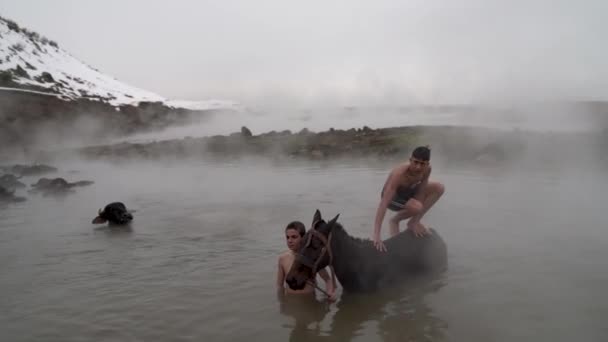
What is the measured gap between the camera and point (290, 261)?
22.4ft

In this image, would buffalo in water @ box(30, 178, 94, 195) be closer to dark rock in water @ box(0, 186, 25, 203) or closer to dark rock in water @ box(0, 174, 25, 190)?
dark rock in water @ box(0, 174, 25, 190)

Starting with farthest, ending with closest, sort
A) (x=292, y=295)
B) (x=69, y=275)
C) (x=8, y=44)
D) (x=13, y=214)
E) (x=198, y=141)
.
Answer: (x=8, y=44)
(x=198, y=141)
(x=13, y=214)
(x=69, y=275)
(x=292, y=295)

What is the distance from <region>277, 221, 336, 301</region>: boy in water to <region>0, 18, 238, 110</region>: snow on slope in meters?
42.7

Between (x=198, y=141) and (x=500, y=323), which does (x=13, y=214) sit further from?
(x=198, y=141)

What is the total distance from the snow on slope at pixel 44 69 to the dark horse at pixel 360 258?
43.6 m

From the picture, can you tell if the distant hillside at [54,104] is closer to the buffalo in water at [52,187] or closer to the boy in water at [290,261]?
the buffalo in water at [52,187]

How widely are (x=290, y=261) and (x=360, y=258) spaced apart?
1084 mm

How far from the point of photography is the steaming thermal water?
5895mm

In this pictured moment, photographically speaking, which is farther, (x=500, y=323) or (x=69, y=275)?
(x=69, y=275)

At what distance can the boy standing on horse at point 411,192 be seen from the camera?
6828 millimetres

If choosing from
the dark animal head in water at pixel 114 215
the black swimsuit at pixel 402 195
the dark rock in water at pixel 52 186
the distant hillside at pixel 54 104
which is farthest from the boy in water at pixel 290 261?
the distant hillside at pixel 54 104

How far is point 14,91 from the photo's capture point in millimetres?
40094

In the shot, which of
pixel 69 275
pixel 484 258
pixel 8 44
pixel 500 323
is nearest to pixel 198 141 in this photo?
pixel 69 275

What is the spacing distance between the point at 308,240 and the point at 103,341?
9.59 feet
